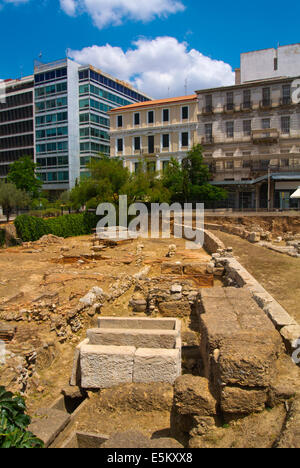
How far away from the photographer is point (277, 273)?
8883mm

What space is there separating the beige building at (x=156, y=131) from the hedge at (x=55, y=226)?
15192 mm

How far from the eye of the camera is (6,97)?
5297 centimetres

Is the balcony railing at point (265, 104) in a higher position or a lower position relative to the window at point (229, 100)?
lower

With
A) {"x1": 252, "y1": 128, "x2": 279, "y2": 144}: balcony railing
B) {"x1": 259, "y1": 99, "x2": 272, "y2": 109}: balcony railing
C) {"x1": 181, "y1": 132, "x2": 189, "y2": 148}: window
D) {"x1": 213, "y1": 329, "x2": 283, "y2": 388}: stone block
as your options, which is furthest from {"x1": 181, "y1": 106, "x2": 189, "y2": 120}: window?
{"x1": 213, "y1": 329, "x2": 283, "y2": 388}: stone block

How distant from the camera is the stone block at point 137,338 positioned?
483 centimetres

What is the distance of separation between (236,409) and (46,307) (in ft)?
17.0

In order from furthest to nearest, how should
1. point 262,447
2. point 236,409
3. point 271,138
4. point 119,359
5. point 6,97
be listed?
point 6,97, point 271,138, point 119,359, point 236,409, point 262,447

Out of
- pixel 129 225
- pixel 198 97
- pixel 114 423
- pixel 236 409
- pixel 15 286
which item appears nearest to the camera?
pixel 236 409

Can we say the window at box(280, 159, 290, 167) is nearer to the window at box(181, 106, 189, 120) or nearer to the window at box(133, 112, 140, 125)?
the window at box(181, 106, 189, 120)

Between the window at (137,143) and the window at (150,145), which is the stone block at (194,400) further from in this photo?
the window at (137,143)

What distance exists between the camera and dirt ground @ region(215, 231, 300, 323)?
6490 mm

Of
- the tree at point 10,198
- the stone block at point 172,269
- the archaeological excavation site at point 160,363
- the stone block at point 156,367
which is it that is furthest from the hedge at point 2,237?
the stone block at point 156,367
